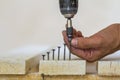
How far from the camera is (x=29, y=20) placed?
1048mm

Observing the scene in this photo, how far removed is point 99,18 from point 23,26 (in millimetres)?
Result: 307

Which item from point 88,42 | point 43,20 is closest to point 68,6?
point 88,42

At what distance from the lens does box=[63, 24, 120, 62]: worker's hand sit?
0.60 m

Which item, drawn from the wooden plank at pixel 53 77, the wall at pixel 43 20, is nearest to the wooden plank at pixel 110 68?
the wooden plank at pixel 53 77

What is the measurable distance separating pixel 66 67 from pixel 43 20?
0.48 metres

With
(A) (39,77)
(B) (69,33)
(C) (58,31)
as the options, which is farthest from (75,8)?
(C) (58,31)

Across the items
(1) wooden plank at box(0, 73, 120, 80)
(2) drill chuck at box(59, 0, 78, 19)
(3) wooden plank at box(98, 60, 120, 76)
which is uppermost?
(2) drill chuck at box(59, 0, 78, 19)

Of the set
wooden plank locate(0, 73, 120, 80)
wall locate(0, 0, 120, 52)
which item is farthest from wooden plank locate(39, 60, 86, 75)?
wall locate(0, 0, 120, 52)

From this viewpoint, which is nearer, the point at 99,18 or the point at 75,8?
the point at 75,8

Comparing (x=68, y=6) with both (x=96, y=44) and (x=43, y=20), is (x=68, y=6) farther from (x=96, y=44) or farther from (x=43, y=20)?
(x=43, y=20)

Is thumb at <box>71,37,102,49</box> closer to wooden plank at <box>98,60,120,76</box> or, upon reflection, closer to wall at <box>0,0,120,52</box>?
wooden plank at <box>98,60,120,76</box>

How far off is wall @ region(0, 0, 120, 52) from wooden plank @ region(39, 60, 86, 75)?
0.44 metres

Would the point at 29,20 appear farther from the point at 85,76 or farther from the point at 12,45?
the point at 85,76

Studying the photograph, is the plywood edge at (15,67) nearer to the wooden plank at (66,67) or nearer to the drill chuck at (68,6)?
the wooden plank at (66,67)
